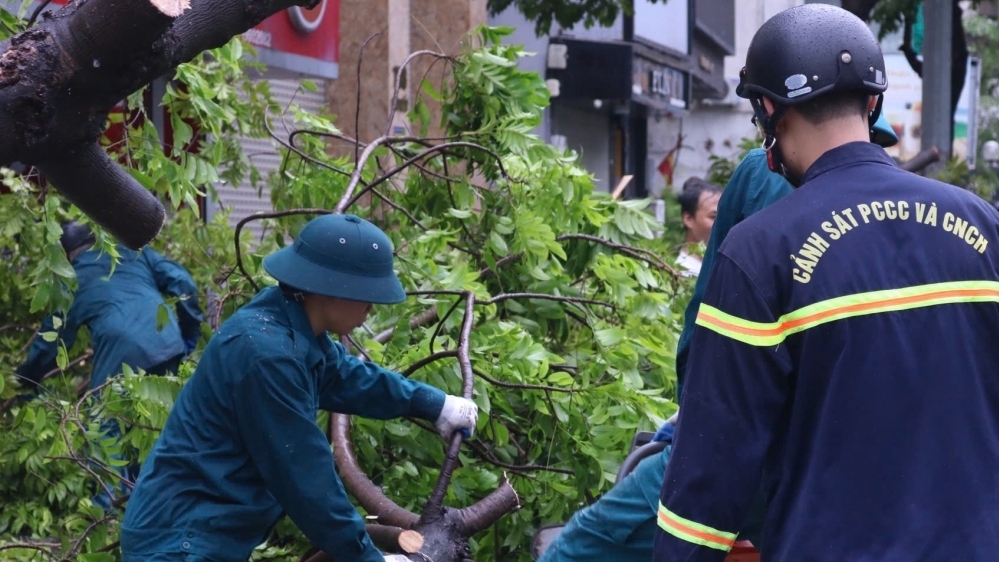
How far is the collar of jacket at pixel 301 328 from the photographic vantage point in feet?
11.2

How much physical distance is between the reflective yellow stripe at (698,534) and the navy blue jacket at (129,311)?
4.40 meters

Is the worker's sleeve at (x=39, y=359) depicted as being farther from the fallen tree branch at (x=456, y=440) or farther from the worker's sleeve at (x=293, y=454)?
the worker's sleeve at (x=293, y=454)

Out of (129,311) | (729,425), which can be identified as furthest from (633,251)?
(729,425)

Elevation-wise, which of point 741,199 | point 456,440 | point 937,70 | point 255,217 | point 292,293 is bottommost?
point 456,440

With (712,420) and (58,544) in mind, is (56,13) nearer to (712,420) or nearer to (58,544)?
(712,420)

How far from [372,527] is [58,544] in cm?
143

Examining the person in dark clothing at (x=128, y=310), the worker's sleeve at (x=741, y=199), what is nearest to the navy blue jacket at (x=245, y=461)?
the worker's sleeve at (x=741, y=199)

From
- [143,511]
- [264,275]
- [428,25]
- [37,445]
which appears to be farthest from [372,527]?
[428,25]

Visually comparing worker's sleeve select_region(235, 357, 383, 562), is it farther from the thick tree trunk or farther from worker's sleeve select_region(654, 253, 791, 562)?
worker's sleeve select_region(654, 253, 791, 562)

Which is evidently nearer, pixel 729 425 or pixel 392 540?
pixel 729 425

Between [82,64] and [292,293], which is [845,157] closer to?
[82,64]

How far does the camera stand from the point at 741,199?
3080mm

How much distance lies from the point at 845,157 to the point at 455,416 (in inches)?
72.1

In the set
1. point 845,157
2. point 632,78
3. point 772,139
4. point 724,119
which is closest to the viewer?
point 845,157
